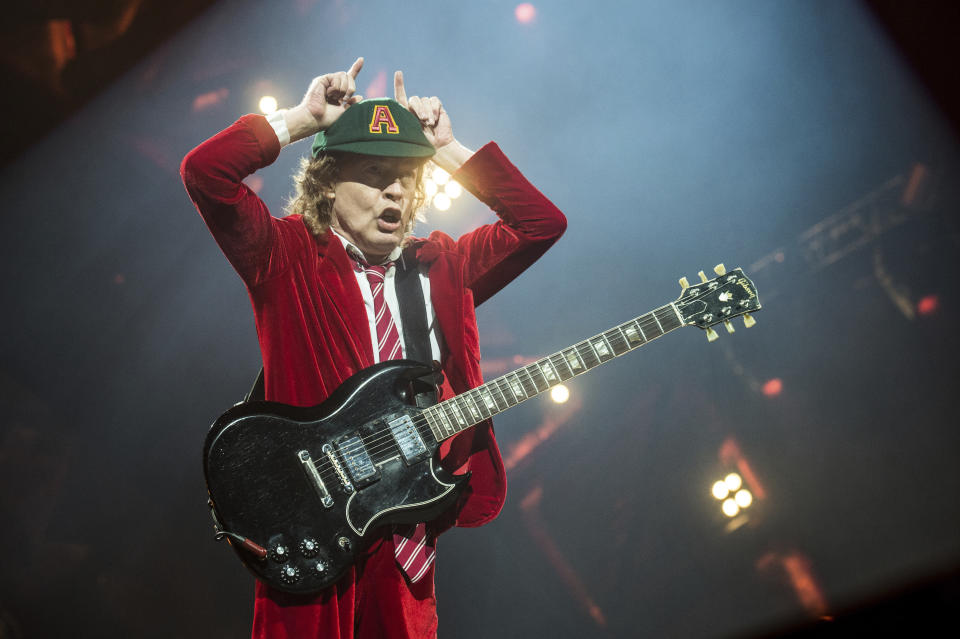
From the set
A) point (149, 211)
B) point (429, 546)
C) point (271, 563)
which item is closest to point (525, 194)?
point (429, 546)

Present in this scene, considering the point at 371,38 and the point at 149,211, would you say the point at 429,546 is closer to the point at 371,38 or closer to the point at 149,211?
the point at 149,211

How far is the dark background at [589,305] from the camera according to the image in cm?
242

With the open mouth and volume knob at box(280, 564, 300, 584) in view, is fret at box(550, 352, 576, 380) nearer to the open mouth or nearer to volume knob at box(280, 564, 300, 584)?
the open mouth

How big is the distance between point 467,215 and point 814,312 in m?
2.10

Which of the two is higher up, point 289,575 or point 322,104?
point 322,104

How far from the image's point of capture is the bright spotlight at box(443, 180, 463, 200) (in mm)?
2715

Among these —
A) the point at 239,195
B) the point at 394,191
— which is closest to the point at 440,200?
the point at 394,191

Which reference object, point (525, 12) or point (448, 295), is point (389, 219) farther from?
point (525, 12)

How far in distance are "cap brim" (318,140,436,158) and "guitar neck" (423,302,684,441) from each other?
0.88 m

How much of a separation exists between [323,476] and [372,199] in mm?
985

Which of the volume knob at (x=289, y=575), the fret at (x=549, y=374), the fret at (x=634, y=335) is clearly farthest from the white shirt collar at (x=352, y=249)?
the volume knob at (x=289, y=575)

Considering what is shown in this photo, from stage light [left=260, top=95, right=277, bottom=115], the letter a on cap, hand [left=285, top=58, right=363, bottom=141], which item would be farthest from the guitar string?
stage light [left=260, top=95, right=277, bottom=115]

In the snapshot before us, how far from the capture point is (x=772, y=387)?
292 cm

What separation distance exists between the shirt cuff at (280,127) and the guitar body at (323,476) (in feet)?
2.79
